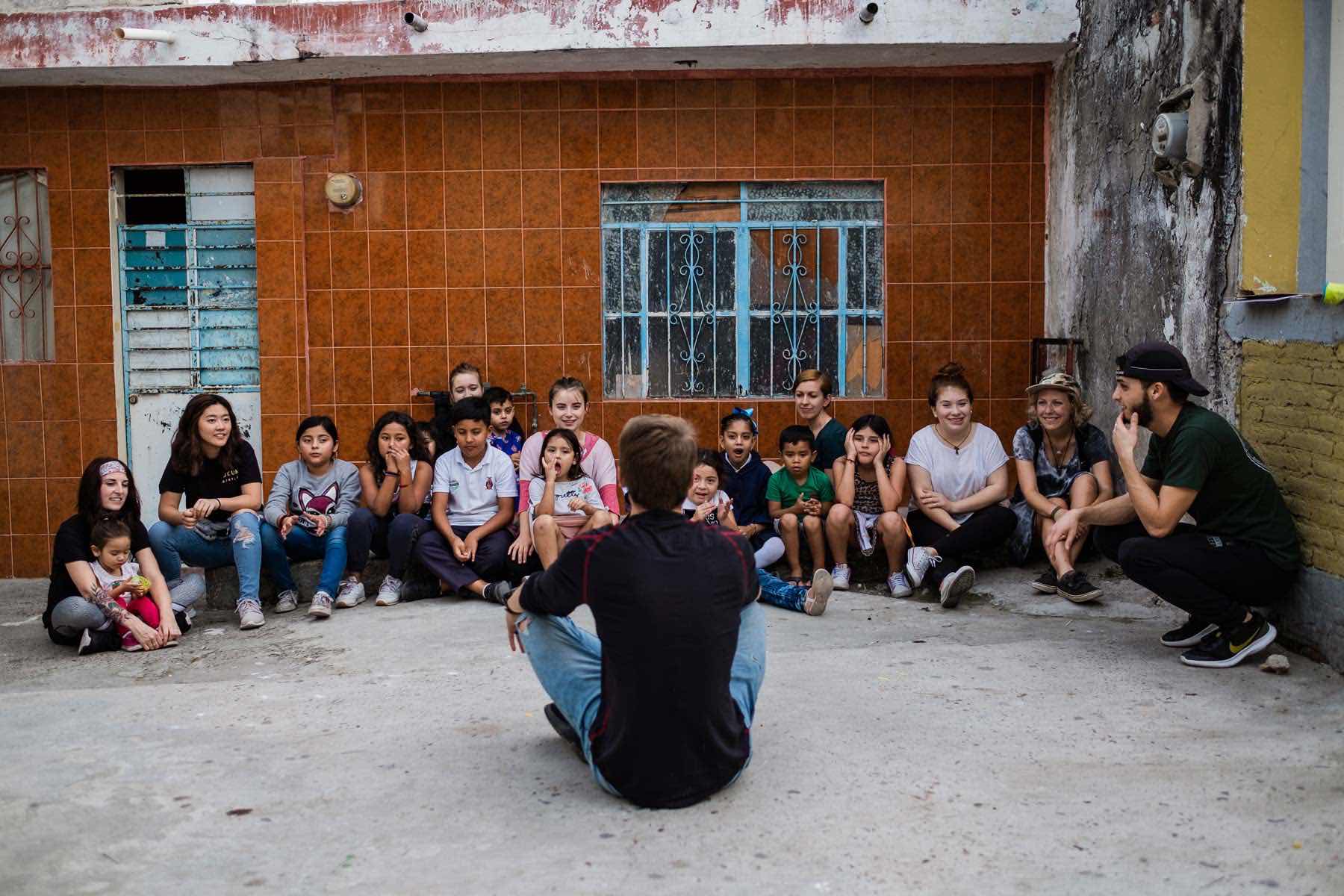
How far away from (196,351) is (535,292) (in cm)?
241

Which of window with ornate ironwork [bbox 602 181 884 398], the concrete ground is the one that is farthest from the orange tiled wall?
the concrete ground

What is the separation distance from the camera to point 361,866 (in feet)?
11.1

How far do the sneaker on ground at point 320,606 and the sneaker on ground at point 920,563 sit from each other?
3190 millimetres

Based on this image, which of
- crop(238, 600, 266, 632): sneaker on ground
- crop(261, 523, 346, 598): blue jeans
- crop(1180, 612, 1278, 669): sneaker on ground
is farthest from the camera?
crop(261, 523, 346, 598): blue jeans

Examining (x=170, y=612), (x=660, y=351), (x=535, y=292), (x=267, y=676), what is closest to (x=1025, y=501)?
(x=660, y=351)

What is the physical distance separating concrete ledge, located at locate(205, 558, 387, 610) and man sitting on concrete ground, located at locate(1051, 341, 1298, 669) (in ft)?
14.0

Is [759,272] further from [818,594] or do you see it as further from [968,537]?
[818,594]

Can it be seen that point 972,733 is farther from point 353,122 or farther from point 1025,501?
point 353,122

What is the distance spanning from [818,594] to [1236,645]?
198cm

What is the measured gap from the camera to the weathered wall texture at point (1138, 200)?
5.96m

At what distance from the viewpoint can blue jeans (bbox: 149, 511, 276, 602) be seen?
6.80 m

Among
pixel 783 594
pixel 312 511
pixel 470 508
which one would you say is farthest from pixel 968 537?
pixel 312 511

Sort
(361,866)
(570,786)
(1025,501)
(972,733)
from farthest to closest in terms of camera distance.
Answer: (1025,501) < (972,733) < (570,786) < (361,866)

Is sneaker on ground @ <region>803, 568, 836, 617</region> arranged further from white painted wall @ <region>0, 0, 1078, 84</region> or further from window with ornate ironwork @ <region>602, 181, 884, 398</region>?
white painted wall @ <region>0, 0, 1078, 84</region>
